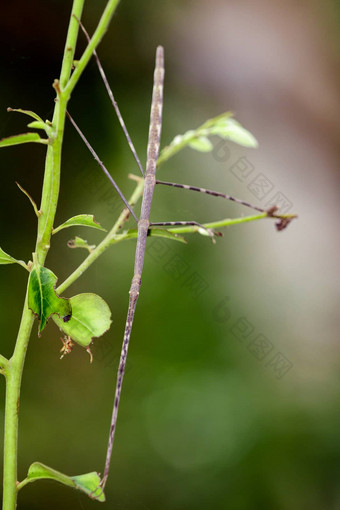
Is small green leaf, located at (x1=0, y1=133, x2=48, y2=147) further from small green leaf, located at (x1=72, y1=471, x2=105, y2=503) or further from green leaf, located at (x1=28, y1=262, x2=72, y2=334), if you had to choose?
small green leaf, located at (x1=72, y1=471, x2=105, y2=503)

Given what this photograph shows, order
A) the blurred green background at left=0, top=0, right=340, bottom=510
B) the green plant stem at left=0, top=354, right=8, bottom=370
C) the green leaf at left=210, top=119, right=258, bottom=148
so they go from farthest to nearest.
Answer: the blurred green background at left=0, top=0, right=340, bottom=510 → the green leaf at left=210, top=119, right=258, bottom=148 → the green plant stem at left=0, top=354, right=8, bottom=370

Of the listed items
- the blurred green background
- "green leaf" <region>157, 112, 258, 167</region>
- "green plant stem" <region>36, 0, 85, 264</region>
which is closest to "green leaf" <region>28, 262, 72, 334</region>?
"green plant stem" <region>36, 0, 85, 264</region>

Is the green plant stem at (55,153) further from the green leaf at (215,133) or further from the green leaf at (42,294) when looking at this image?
the green leaf at (215,133)

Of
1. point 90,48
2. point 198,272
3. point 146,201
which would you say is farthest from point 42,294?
point 198,272

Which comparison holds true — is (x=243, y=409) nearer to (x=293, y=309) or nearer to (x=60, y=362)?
(x=293, y=309)

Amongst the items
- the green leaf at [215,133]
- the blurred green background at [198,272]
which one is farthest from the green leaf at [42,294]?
the blurred green background at [198,272]
